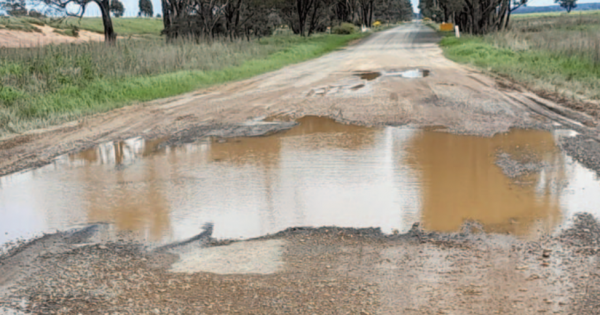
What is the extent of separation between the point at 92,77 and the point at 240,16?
1394 inches

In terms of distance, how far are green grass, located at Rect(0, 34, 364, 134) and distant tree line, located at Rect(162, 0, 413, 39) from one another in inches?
369

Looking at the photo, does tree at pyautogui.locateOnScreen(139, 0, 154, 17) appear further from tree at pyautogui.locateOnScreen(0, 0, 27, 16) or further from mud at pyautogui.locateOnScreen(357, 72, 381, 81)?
mud at pyautogui.locateOnScreen(357, 72, 381, 81)

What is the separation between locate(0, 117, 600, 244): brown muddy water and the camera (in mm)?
5180

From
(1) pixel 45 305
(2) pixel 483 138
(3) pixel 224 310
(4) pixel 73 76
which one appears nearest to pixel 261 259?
A: (3) pixel 224 310

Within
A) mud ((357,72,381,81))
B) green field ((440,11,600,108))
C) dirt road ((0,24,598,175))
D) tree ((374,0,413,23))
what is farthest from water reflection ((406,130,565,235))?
tree ((374,0,413,23))

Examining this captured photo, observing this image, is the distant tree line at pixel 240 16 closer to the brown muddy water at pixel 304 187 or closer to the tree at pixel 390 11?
the brown muddy water at pixel 304 187

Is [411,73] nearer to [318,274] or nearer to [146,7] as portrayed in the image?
[318,274]

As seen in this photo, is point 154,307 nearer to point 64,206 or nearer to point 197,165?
point 64,206

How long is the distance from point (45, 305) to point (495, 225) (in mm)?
3599

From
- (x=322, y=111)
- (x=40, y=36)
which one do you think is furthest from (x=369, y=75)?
(x=40, y=36)

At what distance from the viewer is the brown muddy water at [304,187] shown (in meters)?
5.18

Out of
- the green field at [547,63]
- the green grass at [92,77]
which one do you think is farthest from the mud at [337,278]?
the green field at [547,63]

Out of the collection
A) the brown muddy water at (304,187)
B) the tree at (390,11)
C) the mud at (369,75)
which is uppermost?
the tree at (390,11)

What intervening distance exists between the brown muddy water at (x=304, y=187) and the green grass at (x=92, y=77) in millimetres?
3609
